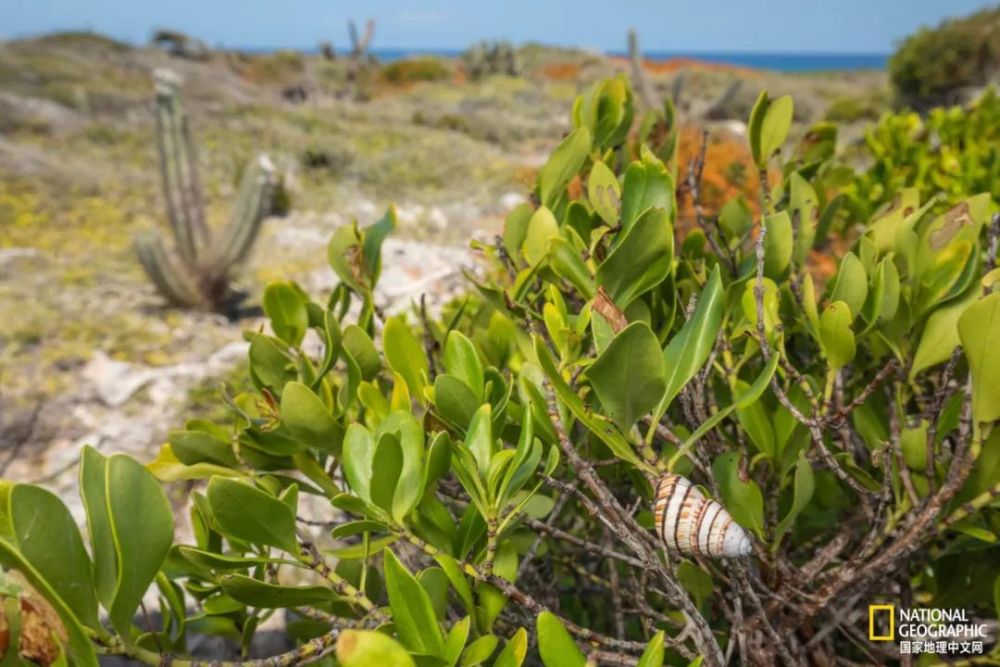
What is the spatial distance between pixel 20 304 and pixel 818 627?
4.37 metres

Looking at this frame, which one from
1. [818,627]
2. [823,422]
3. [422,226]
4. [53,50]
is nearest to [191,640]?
[818,627]

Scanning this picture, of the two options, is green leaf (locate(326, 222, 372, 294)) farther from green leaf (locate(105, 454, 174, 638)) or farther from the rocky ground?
green leaf (locate(105, 454, 174, 638))

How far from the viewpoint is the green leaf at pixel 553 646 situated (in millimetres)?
485

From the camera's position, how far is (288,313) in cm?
85

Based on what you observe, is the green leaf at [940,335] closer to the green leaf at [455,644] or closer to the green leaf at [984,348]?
the green leaf at [984,348]

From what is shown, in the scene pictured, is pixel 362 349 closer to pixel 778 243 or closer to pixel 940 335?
pixel 778 243

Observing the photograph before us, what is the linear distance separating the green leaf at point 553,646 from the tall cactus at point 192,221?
3922 millimetres

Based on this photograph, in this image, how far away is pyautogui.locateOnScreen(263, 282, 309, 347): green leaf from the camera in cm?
84

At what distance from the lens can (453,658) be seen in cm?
49

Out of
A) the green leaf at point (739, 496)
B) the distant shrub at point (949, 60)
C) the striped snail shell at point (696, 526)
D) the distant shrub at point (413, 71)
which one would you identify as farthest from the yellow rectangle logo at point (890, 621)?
the distant shrub at point (413, 71)

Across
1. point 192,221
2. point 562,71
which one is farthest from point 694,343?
point 562,71

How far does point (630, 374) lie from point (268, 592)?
31cm

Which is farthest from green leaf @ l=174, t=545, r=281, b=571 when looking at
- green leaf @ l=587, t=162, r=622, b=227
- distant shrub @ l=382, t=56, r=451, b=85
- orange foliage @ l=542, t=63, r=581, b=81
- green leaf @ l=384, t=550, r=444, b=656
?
orange foliage @ l=542, t=63, r=581, b=81

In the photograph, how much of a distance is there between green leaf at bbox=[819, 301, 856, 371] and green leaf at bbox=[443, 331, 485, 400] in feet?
0.99
